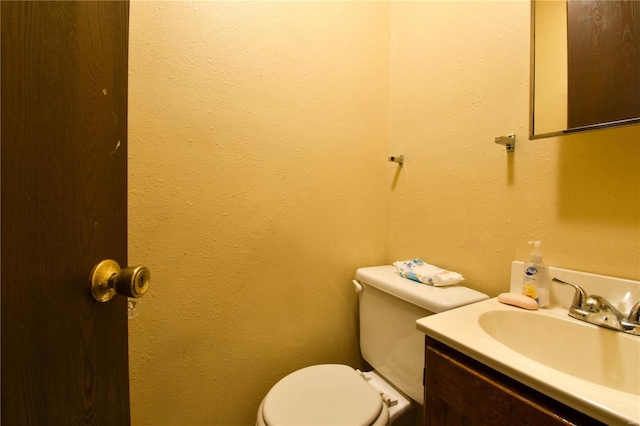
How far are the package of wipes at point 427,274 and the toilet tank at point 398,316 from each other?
0.02m

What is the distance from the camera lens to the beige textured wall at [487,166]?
72cm

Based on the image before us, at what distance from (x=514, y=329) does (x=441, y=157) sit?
629 mm

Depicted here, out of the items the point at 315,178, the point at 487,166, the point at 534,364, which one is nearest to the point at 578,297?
the point at 534,364

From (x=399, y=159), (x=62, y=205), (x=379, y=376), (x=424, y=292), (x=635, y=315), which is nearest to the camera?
(x=62, y=205)

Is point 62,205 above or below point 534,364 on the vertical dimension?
above

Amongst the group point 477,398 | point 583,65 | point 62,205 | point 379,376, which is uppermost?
point 583,65

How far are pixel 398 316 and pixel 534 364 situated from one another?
445mm

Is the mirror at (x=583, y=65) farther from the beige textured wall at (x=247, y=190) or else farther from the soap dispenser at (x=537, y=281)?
the beige textured wall at (x=247, y=190)

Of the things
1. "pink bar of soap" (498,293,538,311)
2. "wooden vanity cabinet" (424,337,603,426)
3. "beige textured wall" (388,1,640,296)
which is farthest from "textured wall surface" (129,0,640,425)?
"wooden vanity cabinet" (424,337,603,426)

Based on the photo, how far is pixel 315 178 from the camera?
3.60ft

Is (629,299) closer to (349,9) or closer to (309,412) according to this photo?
(309,412)

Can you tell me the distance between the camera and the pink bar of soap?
759 millimetres

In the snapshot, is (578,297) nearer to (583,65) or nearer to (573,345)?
(573,345)

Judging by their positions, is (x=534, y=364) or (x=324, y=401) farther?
(x=324, y=401)
